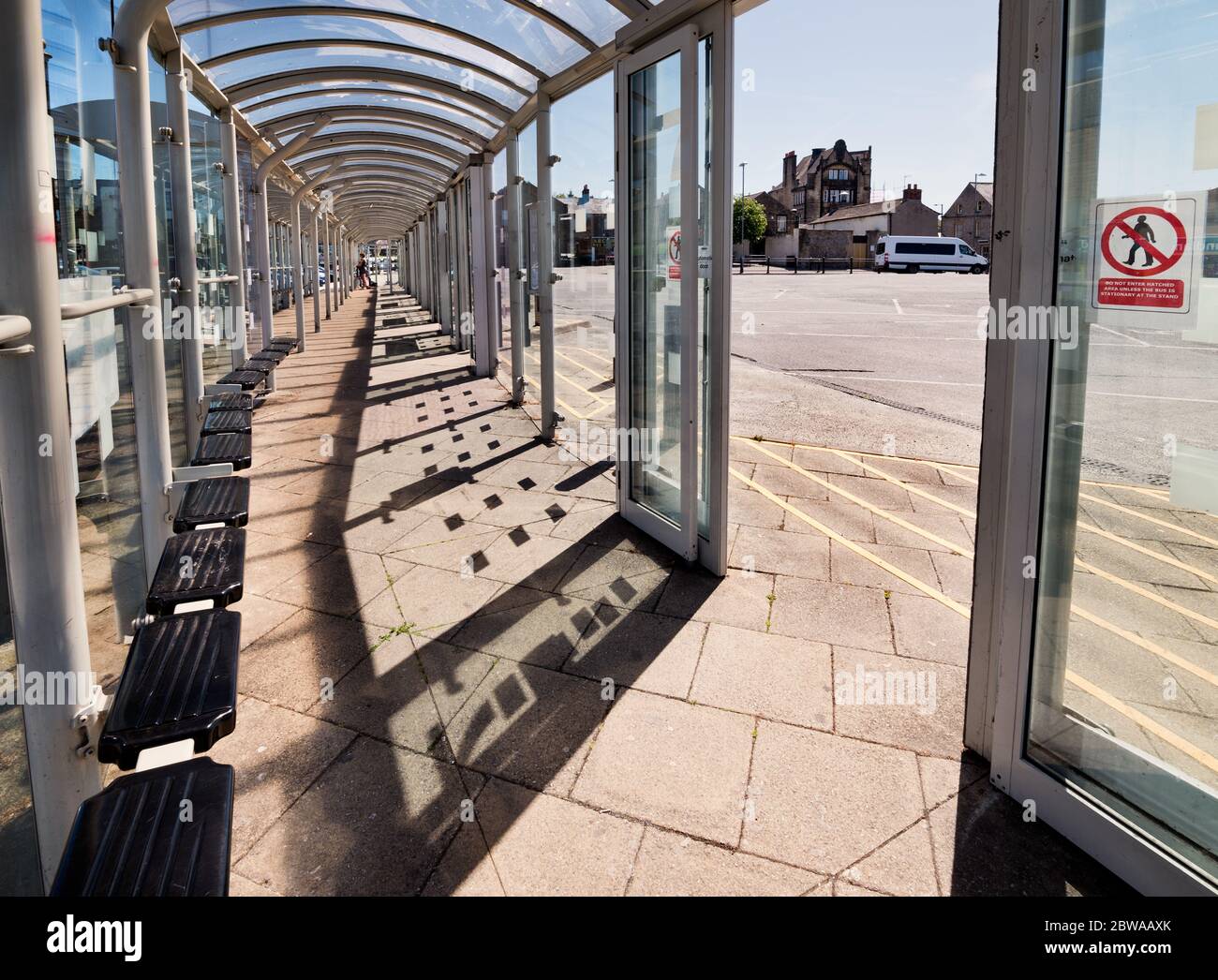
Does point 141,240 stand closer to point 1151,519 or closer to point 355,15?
point 1151,519

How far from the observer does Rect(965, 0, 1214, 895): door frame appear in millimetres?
2248

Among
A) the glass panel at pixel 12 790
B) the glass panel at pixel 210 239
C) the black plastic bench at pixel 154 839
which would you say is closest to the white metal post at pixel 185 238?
the glass panel at pixel 210 239

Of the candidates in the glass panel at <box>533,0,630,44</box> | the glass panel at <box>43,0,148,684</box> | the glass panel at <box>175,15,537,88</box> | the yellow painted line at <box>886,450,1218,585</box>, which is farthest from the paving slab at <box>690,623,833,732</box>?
the glass panel at <box>175,15,537,88</box>

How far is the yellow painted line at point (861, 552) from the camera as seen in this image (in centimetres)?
399

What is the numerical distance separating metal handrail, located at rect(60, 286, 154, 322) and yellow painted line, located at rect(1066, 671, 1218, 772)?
2.73 meters

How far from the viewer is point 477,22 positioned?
584 centimetres

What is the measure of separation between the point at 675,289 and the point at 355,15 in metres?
3.20

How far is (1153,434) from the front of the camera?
2074 mm

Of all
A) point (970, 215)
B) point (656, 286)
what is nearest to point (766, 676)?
point (656, 286)

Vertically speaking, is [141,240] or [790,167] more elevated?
[790,167]

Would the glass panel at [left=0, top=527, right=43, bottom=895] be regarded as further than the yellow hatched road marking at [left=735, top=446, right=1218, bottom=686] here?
No

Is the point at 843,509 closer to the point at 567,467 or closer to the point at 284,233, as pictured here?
the point at 567,467

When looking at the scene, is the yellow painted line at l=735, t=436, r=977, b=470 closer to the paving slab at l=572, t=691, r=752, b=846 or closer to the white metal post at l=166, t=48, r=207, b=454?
the paving slab at l=572, t=691, r=752, b=846
